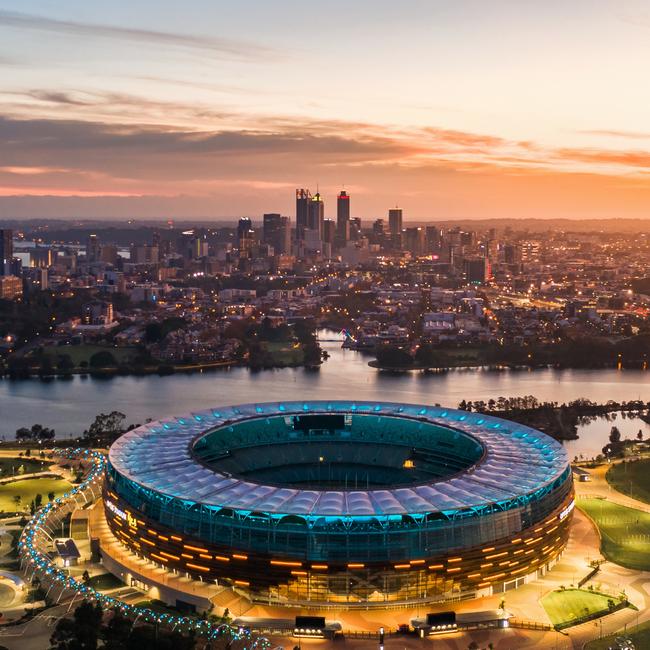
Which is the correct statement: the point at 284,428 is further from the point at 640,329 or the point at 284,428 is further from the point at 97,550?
the point at 640,329

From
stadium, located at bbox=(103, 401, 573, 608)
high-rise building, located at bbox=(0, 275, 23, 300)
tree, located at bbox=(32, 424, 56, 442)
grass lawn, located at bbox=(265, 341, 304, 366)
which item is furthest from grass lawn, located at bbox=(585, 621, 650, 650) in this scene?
high-rise building, located at bbox=(0, 275, 23, 300)

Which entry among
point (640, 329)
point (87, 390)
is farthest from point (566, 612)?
point (640, 329)

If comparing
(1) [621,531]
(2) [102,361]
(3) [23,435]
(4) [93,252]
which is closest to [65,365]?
(2) [102,361]

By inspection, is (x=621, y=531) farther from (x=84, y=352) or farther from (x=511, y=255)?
(x=511, y=255)

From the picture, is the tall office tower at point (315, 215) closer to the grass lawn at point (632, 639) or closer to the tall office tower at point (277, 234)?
the tall office tower at point (277, 234)

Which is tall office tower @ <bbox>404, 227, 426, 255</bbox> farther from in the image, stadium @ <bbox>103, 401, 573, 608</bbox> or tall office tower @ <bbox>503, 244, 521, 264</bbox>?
stadium @ <bbox>103, 401, 573, 608</bbox>
